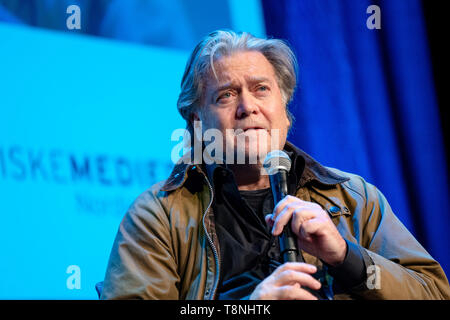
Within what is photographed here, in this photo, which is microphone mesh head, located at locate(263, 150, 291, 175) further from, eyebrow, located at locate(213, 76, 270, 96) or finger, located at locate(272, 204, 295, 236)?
eyebrow, located at locate(213, 76, 270, 96)

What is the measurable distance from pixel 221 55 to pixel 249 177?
1.55 feet

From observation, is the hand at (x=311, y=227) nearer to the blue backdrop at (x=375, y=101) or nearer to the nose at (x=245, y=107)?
the nose at (x=245, y=107)

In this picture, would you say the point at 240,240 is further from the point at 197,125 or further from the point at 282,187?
the point at 197,125

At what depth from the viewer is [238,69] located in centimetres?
198

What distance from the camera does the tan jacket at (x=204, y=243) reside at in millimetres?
1604

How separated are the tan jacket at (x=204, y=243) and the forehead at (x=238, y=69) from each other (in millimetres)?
345

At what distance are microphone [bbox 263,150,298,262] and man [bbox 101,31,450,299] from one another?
0.10 feet

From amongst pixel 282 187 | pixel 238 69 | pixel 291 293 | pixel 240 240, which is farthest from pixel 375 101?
pixel 291 293

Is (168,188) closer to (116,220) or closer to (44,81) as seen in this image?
(116,220)

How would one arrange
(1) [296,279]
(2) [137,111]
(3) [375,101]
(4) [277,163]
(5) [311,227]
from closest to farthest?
(1) [296,279] → (5) [311,227] → (4) [277,163] → (2) [137,111] → (3) [375,101]

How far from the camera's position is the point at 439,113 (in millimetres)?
2889
